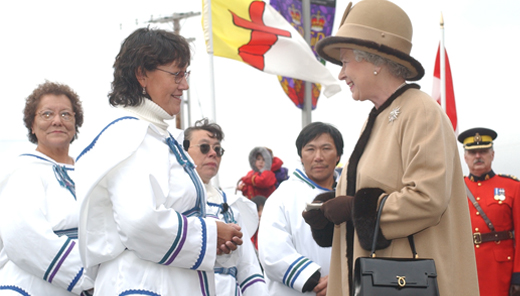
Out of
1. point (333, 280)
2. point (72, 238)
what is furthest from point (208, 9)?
point (333, 280)

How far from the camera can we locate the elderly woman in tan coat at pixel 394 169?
7.61 feet

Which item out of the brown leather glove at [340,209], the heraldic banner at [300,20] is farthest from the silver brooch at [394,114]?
the heraldic banner at [300,20]

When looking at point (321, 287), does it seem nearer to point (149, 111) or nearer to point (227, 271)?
point (227, 271)

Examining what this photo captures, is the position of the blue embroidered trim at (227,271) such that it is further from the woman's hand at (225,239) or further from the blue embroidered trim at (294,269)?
the woman's hand at (225,239)

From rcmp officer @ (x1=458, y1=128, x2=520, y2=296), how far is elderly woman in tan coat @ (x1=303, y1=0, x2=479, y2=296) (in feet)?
11.9

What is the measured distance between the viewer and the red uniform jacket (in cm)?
566

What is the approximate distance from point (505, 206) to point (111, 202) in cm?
484

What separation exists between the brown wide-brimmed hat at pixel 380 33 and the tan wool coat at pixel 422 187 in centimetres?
18

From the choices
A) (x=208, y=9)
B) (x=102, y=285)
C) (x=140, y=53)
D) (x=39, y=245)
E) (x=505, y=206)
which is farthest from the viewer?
(x=208, y=9)

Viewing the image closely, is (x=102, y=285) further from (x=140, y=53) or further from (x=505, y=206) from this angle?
(x=505, y=206)

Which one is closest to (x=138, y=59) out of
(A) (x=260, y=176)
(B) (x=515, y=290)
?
(B) (x=515, y=290)

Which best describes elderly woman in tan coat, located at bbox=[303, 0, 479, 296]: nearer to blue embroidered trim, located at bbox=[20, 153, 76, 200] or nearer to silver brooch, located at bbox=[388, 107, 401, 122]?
silver brooch, located at bbox=[388, 107, 401, 122]

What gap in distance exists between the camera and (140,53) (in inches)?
101

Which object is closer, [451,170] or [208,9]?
[451,170]
